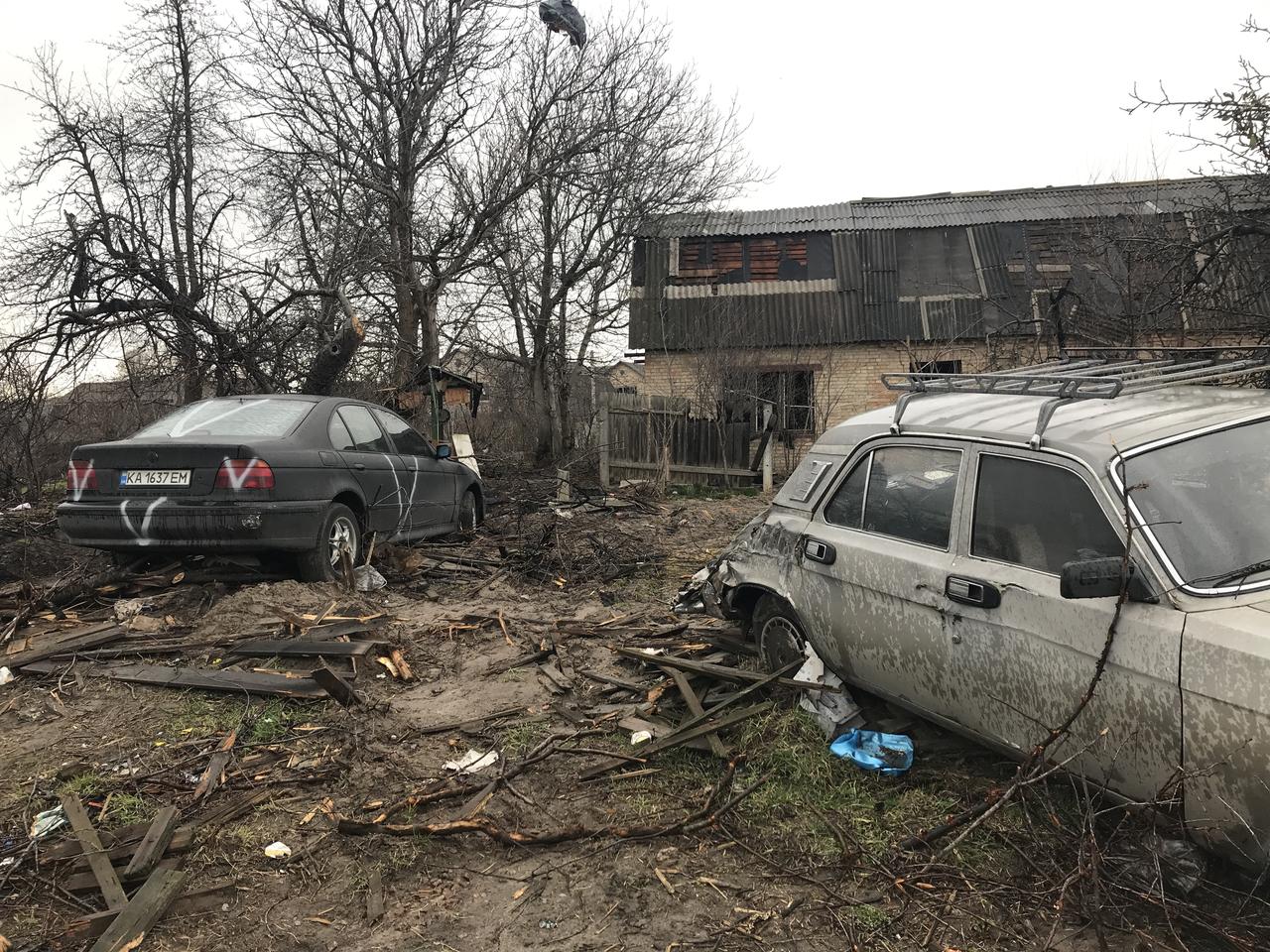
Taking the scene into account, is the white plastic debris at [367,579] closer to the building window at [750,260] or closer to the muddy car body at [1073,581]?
the muddy car body at [1073,581]

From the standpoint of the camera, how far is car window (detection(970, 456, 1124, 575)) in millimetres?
3029

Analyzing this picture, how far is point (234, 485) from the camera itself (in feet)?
20.0

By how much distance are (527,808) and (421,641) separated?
8.03 feet

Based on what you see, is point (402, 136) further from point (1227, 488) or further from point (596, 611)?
point (1227, 488)

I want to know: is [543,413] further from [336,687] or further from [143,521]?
[336,687]

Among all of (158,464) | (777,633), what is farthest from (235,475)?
(777,633)

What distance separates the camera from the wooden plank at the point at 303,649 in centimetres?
512

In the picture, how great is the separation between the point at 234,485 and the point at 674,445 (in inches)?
417

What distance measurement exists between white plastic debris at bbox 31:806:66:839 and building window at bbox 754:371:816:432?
14233 mm

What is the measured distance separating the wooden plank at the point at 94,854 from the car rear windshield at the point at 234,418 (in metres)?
3.46

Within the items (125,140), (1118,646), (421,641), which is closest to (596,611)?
(421,641)

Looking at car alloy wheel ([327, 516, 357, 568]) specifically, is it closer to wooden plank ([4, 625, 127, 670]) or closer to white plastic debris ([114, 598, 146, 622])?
white plastic debris ([114, 598, 146, 622])

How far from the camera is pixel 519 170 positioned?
1822 centimetres

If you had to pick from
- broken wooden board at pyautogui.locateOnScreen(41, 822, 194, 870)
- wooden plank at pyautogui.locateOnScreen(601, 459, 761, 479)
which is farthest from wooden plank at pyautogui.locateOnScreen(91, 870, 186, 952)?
wooden plank at pyautogui.locateOnScreen(601, 459, 761, 479)
